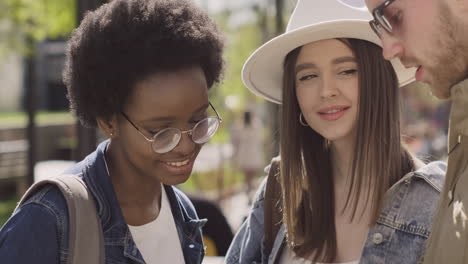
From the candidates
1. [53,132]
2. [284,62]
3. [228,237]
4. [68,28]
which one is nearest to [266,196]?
[284,62]

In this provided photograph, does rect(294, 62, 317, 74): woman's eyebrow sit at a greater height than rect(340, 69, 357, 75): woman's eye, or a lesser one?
greater

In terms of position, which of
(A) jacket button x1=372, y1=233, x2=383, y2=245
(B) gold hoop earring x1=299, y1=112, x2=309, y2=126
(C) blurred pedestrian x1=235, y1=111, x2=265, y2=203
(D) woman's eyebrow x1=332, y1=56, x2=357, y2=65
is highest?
(D) woman's eyebrow x1=332, y1=56, x2=357, y2=65

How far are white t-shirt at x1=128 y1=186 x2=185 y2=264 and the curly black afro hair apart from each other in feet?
1.45

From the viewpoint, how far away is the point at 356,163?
2.79 metres

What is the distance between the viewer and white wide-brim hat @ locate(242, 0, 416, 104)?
2.71m

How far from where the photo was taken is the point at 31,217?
2.07 meters

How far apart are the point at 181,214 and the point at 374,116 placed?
86cm

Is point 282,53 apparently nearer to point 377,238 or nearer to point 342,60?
point 342,60

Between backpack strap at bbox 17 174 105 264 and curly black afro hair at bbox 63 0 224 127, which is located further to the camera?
curly black afro hair at bbox 63 0 224 127

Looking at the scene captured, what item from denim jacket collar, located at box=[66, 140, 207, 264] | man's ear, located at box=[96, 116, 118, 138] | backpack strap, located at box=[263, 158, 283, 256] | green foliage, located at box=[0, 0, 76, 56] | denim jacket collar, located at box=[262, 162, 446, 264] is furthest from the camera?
green foliage, located at box=[0, 0, 76, 56]

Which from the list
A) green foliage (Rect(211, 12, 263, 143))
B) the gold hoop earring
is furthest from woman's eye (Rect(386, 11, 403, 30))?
green foliage (Rect(211, 12, 263, 143))

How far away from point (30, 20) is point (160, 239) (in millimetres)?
8899

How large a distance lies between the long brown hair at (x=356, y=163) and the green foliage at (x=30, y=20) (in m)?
8.02

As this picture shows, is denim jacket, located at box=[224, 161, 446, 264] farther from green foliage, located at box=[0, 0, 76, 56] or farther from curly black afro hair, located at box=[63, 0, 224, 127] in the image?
green foliage, located at box=[0, 0, 76, 56]
